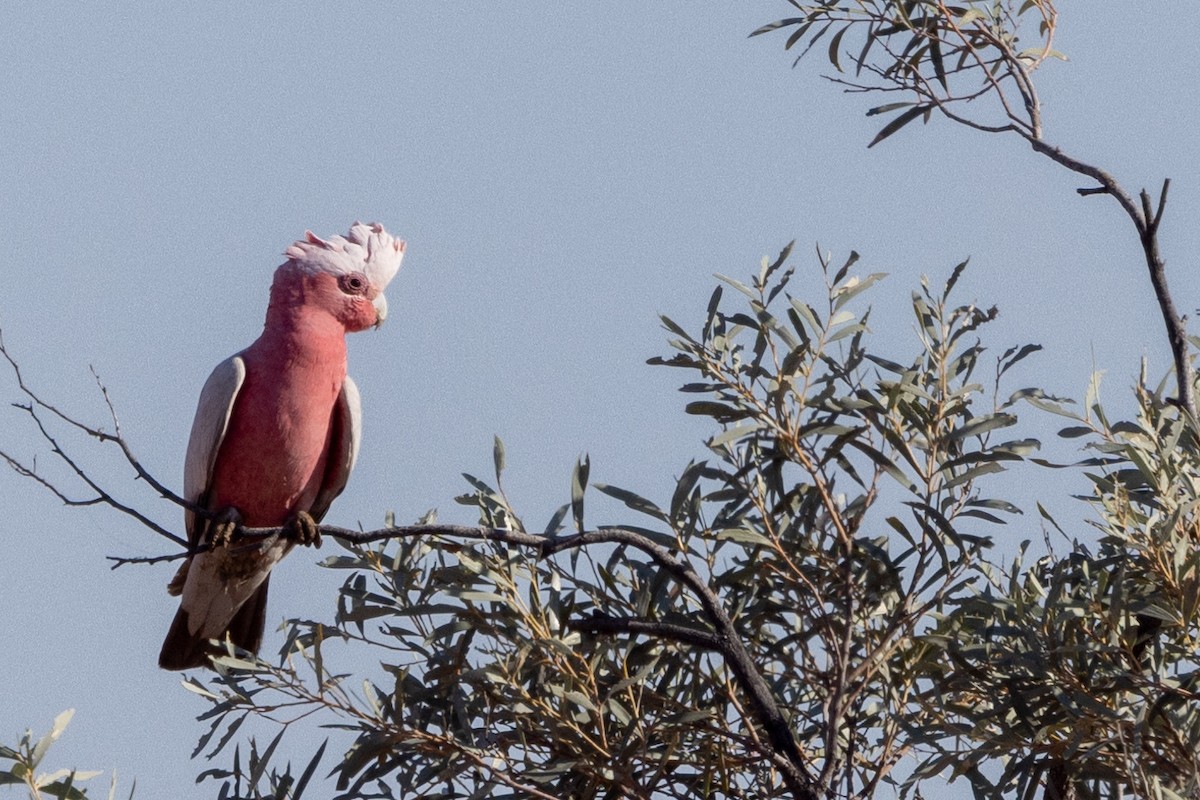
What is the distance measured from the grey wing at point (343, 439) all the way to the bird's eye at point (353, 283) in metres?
0.29

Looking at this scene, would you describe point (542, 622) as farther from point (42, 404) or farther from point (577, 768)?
point (42, 404)

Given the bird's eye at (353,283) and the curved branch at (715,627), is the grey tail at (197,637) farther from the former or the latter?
the curved branch at (715,627)

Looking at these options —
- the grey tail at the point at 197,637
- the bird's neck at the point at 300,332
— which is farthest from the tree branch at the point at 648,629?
the grey tail at the point at 197,637

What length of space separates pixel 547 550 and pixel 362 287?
210 cm

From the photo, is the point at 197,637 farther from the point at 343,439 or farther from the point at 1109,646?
the point at 1109,646

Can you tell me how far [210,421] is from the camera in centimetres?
438

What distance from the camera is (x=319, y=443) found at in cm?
444

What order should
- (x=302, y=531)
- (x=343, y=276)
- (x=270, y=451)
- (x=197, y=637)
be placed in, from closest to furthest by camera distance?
(x=302, y=531) < (x=270, y=451) < (x=343, y=276) < (x=197, y=637)

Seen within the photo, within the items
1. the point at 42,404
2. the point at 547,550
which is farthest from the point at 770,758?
the point at 42,404

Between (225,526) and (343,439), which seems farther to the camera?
(343,439)

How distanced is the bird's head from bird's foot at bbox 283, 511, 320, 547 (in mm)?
701

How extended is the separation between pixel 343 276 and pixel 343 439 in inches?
21.1

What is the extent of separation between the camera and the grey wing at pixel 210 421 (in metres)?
4.37

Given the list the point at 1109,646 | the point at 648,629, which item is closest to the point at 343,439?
the point at 648,629
